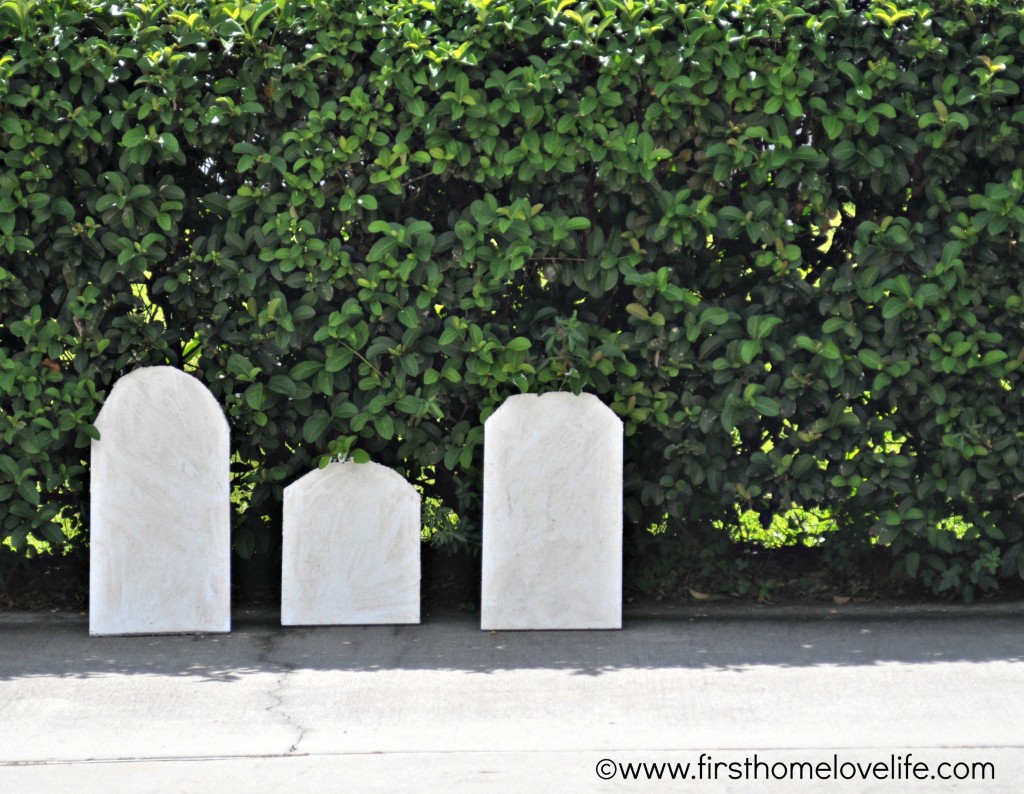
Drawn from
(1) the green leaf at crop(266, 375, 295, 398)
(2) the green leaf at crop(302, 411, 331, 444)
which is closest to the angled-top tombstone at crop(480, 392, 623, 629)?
(2) the green leaf at crop(302, 411, 331, 444)

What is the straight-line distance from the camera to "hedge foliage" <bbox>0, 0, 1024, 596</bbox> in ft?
17.3

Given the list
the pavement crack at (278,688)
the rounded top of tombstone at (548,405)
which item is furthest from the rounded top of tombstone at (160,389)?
the rounded top of tombstone at (548,405)

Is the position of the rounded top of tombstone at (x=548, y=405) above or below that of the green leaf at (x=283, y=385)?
below

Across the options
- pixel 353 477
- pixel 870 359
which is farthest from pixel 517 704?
pixel 870 359

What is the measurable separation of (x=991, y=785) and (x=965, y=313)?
6.87ft

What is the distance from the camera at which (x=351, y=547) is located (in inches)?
214

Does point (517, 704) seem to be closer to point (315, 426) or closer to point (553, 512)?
point (553, 512)

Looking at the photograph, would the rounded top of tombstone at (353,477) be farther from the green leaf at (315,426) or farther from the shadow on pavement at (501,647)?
the shadow on pavement at (501,647)

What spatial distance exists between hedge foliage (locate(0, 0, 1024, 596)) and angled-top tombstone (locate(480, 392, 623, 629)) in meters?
0.17

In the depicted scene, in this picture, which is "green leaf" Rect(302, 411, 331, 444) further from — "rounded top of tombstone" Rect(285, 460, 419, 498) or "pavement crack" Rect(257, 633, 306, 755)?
"pavement crack" Rect(257, 633, 306, 755)

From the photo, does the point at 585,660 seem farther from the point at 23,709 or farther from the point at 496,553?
the point at 23,709

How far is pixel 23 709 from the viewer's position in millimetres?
4559

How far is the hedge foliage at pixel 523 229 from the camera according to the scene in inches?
208

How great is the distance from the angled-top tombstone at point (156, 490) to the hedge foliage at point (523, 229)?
6.5 inches
